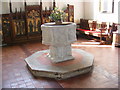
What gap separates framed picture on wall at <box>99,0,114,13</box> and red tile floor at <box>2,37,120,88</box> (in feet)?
8.30

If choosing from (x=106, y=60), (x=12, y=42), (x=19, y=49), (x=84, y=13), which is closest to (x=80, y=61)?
(x=106, y=60)

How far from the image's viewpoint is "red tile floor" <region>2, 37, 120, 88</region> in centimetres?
400

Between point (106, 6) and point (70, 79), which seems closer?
point (70, 79)

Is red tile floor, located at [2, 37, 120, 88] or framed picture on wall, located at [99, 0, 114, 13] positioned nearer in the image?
red tile floor, located at [2, 37, 120, 88]

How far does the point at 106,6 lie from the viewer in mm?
8430

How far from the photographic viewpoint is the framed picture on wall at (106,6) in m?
8.01

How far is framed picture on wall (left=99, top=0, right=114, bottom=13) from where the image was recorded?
8.01 meters

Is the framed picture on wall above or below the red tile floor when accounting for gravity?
above

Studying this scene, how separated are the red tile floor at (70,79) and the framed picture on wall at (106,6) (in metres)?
2.53

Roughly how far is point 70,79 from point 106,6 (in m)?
5.42

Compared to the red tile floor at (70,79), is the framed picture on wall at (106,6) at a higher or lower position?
higher

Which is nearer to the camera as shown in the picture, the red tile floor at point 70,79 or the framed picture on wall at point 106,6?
the red tile floor at point 70,79

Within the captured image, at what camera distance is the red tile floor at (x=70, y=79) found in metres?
4.00

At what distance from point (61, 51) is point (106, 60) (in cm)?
156
